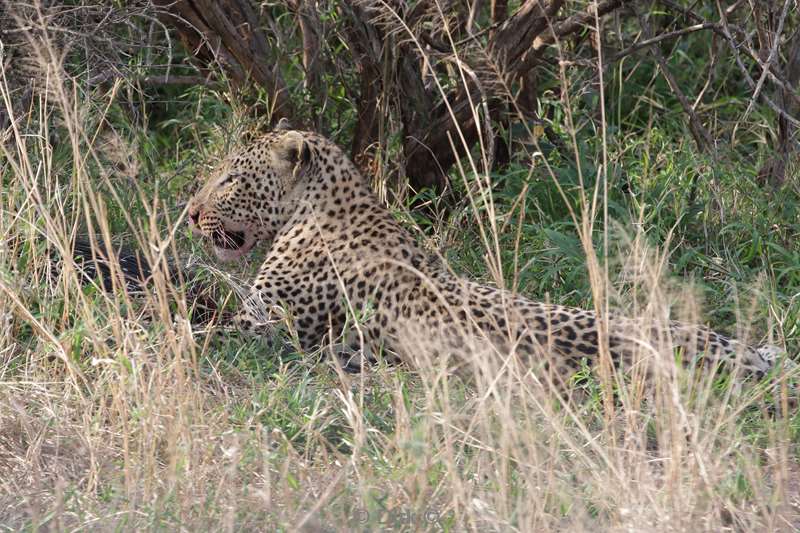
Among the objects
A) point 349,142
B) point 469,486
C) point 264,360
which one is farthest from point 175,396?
point 349,142

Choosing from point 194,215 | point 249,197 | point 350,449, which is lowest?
point 350,449

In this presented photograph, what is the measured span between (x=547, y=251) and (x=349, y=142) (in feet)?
5.92

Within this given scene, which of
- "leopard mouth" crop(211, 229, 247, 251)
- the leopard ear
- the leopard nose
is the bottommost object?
"leopard mouth" crop(211, 229, 247, 251)

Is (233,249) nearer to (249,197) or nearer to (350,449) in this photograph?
(249,197)

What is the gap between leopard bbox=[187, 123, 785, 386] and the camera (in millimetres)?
4855

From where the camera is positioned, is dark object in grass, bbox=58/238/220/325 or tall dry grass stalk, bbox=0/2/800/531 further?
dark object in grass, bbox=58/238/220/325

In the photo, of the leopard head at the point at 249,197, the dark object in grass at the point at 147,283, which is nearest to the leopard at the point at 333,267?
the leopard head at the point at 249,197

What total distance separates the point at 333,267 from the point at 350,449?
3.70 feet

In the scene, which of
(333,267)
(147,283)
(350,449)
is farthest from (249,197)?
(350,449)

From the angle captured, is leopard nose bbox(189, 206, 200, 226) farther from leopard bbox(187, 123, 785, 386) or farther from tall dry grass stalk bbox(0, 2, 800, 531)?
tall dry grass stalk bbox(0, 2, 800, 531)

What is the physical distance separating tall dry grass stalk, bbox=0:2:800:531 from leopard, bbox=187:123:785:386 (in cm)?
→ 30

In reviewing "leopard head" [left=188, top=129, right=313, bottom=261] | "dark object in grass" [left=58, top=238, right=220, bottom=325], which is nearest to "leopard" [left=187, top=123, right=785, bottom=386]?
"leopard head" [left=188, top=129, right=313, bottom=261]

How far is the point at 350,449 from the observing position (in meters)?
4.29

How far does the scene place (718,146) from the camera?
7.11 meters
